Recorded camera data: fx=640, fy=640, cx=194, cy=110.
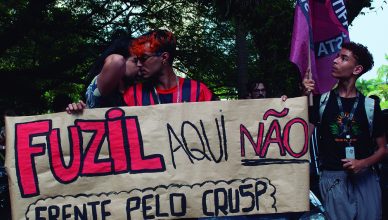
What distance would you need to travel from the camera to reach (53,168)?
12.8 feet

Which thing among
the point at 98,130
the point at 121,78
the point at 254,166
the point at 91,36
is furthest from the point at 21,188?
the point at 91,36

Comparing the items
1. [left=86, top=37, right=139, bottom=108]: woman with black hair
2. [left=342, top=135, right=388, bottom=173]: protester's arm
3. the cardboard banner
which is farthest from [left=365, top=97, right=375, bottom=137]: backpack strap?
[left=86, top=37, right=139, bottom=108]: woman with black hair

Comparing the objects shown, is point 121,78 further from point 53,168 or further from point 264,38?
point 264,38

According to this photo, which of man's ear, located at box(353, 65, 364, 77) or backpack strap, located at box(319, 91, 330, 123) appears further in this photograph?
man's ear, located at box(353, 65, 364, 77)

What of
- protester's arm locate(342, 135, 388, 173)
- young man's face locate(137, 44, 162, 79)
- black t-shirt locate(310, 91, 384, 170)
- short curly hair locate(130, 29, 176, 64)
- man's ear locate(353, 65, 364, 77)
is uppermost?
short curly hair locate(130, 29, 176, 64)

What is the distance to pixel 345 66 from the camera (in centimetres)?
461

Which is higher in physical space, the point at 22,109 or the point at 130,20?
the point at 130,20

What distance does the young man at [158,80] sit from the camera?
407 cm

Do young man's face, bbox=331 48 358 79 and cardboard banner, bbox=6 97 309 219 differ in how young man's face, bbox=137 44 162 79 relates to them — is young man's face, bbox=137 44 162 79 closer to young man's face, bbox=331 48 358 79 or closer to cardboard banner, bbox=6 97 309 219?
cardboard banner, bbox=6 97 309 219

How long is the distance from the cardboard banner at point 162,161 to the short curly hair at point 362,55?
803 mm

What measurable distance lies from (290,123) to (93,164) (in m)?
1.25

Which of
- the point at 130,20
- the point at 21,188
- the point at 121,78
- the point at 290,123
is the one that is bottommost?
the point at 21,188

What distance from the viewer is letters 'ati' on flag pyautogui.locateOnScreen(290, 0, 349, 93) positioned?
4.99 m

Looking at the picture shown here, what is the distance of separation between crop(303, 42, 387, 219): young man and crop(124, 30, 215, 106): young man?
858 millimetres
